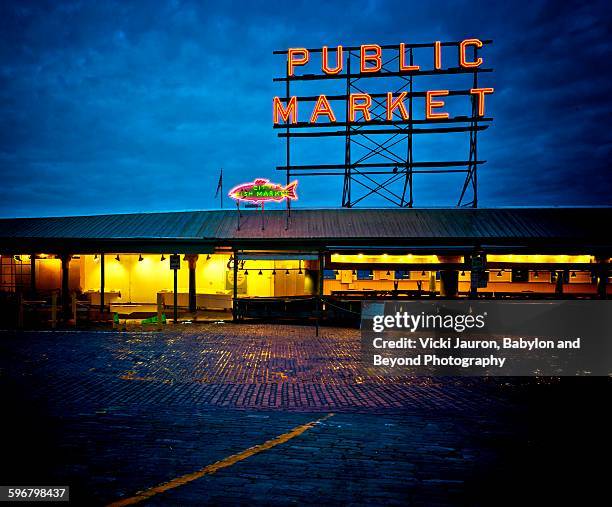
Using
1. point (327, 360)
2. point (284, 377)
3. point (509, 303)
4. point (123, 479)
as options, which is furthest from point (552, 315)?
point (123, 479)

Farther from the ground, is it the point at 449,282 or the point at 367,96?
the point at 367,96

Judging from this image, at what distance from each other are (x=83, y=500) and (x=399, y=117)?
70.7 ft

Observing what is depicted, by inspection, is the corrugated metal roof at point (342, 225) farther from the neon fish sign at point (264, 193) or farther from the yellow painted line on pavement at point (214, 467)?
the yellow painted line on pavement at point (214, 467)

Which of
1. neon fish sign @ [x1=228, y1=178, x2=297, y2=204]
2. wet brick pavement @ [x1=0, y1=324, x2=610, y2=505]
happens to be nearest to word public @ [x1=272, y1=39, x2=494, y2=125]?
neon fish sign @ [x1=228, y1=178, x2=297, y2=204]

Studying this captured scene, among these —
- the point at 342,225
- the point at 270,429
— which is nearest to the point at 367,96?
the point at 342,225

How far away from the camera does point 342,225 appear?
17.8 meters

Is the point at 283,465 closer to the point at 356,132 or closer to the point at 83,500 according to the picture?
the point at 83,500

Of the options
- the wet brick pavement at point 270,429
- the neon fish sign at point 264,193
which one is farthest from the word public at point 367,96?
the wet brick pavement at point 270,429

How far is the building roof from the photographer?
54.1 feet

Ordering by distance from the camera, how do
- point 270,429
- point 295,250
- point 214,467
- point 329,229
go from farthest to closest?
point 329,229, point 295,250, point 270,429, point 214,467

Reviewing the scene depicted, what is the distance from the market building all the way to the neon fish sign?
113 centimetres

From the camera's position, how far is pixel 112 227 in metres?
18.9

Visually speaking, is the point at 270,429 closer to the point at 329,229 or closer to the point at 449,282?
the point at 329,229

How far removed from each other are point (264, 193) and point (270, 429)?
14.1 metres
